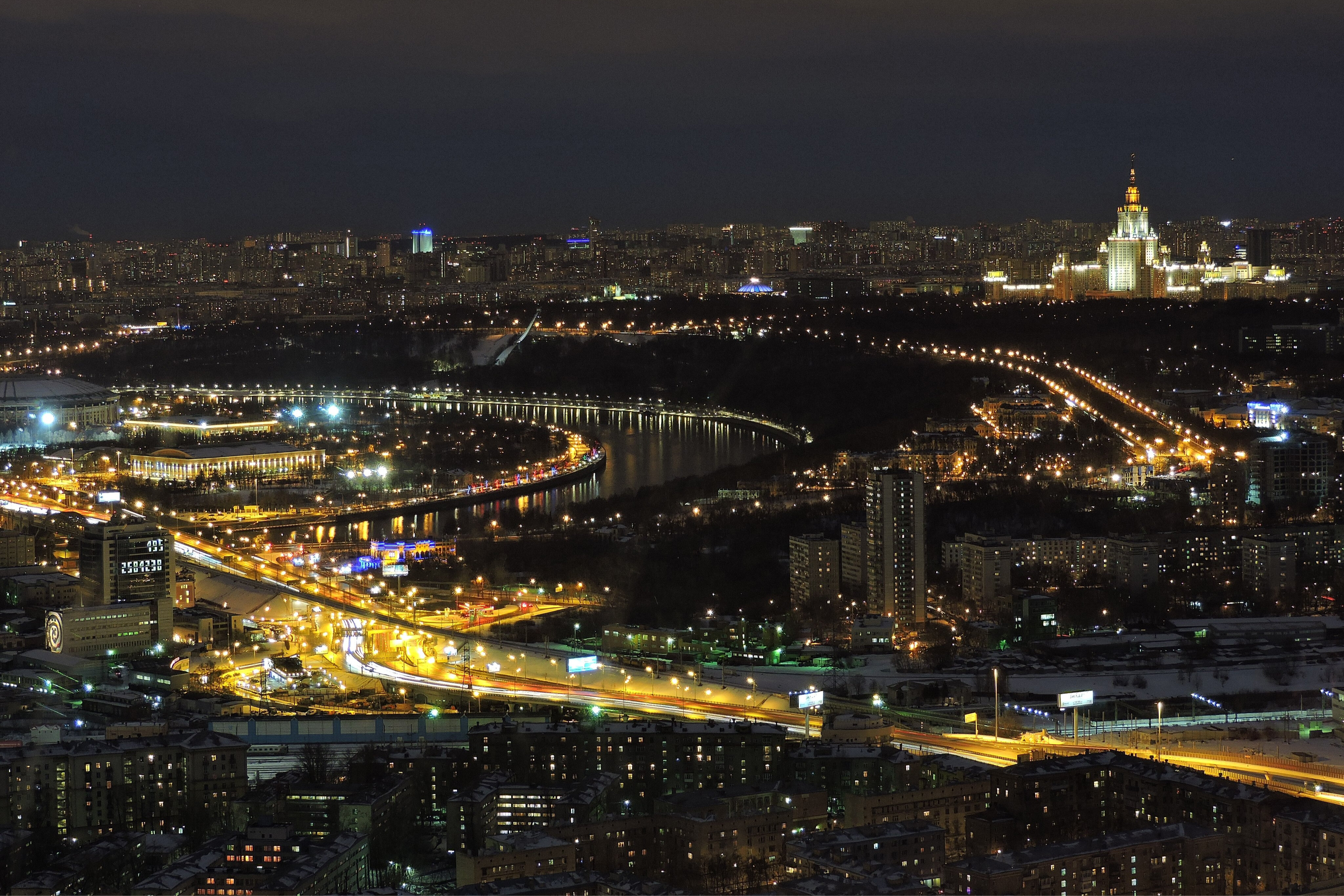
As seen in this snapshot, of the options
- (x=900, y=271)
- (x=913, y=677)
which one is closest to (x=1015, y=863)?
(x=913, y=677)

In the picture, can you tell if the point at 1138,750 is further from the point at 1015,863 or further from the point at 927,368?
the point at 927,368

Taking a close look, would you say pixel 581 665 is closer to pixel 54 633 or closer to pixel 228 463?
pixel 54 633

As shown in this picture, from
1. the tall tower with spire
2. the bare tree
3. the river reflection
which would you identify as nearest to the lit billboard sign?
the bare tree

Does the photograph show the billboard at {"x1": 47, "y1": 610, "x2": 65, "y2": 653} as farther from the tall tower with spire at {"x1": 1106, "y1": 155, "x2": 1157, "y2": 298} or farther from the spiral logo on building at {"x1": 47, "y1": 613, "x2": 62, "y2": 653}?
the tall tower with spire at {"x1": 1106, "y1": 155, "x2": 1157, "y2": 298}

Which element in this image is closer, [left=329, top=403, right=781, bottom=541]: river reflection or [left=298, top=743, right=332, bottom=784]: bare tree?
[left=298, top=743, right=332, bottom=784]: bare tree

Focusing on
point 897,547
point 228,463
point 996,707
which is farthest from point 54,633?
point 228,463
